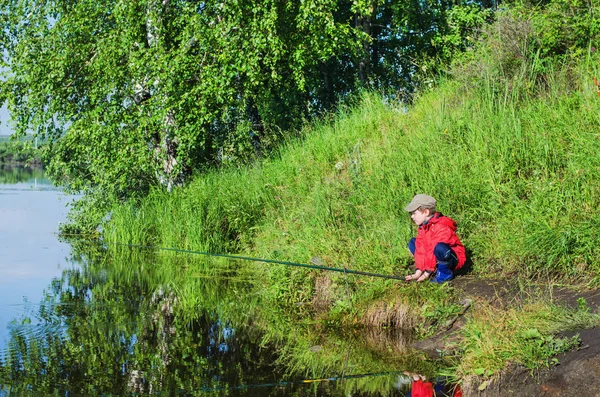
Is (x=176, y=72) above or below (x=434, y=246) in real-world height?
above

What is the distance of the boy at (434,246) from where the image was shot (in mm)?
7512

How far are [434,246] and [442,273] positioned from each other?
29 cm

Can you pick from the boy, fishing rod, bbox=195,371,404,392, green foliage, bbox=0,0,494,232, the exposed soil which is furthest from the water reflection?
green foliage, bbox=0,0,494,232

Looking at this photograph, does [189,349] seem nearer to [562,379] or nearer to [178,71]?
[562,379]

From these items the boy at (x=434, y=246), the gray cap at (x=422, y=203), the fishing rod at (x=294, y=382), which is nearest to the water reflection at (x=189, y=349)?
the fishing rod at (x=294, y=382)

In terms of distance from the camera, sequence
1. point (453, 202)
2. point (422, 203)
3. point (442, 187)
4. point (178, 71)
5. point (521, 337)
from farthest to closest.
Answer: point (178, 71) < point (442, 187) < point (453, 202) < point (422, 203) < point (521, 337)

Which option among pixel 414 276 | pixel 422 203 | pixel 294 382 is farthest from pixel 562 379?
pixel 422 203

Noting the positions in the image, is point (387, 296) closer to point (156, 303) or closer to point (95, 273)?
point (156, 303)

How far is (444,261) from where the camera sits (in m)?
7.52

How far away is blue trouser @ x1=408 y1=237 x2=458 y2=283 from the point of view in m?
7.45

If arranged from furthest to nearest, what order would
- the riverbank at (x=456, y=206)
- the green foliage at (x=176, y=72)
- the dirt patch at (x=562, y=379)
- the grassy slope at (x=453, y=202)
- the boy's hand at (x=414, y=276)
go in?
the green foliage at (x=176, y=72)
the boy's hand at (x=414, y=276)
the grassy slope at (x=453, y=202)
the riverbank at (x=456, y=206)
the dirt patch at (x=562, y=379)

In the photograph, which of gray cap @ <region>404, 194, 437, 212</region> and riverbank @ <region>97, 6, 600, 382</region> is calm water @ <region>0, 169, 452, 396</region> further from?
gray cap @ <region>404, 194, 437, 212</region>

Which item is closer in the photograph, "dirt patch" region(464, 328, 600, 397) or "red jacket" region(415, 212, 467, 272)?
"dirt patch" region(464, 328, 600, 397)

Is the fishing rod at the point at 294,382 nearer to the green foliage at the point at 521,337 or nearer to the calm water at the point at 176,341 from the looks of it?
the calm water at the point at 176,341
